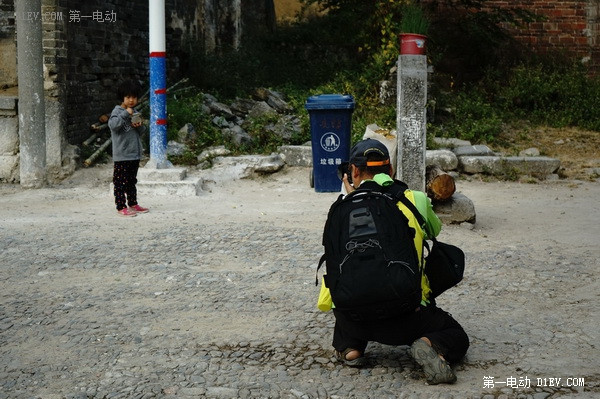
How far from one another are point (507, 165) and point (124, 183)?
483 cm

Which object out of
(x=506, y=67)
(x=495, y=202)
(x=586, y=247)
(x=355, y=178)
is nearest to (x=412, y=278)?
(x=355, y=178)

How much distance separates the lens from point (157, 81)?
9.43 metres

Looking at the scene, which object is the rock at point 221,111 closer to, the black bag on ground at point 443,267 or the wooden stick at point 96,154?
the wooden stick at point 96,154

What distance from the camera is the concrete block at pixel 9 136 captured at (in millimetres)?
10195

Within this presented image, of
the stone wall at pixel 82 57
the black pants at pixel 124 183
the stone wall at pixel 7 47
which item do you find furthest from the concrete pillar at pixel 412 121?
the stone wall at pixel 7 47

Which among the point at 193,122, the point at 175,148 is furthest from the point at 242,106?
the point at 175,148

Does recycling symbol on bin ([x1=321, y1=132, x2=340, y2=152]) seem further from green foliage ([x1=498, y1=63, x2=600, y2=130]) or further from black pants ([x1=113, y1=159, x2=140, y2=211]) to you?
green foliage ([x1=498, y1=63, x2=600, y2=130])

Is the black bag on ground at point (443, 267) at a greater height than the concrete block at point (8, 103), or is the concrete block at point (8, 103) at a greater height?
→ the concrete block at point (8, 103)

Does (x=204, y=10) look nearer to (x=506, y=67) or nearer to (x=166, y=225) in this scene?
(x=506, y=67)

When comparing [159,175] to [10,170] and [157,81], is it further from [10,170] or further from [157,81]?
[10,170]

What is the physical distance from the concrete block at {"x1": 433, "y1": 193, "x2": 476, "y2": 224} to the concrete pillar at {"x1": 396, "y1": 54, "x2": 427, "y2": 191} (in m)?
0.33

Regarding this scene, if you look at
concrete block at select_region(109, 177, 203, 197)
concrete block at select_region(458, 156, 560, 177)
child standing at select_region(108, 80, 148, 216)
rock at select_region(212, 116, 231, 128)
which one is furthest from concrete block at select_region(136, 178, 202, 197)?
concrete block at select_region(458, 156, 560, 177)

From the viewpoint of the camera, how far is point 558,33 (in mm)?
14367

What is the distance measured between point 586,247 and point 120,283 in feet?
12.7
